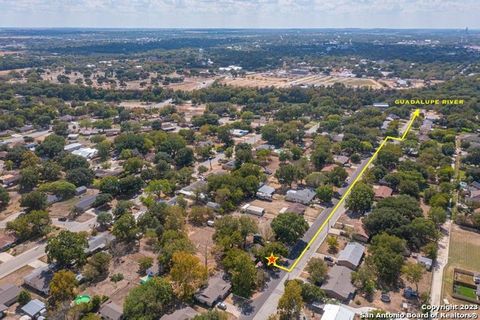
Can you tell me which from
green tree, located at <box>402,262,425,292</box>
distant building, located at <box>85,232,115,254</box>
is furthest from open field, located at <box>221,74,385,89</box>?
green tree, located at <box>402,262,425,292</box>

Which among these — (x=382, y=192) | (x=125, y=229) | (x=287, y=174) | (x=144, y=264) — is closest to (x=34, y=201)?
(x=125, y=229)

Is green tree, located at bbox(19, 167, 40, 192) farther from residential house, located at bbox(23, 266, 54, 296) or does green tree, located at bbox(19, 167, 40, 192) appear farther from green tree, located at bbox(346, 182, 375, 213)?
green tree, located at bbox(346, 182, 375, 213)

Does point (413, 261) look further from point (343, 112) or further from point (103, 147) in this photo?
point (343, 112)

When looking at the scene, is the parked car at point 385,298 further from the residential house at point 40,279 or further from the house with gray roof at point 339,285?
the residential house at point 40,279

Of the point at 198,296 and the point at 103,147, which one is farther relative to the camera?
the point at 103,147

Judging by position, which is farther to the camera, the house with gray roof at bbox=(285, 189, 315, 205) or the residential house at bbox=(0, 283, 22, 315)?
the house with gray roof at bbox=(285, 189, 315, 205)

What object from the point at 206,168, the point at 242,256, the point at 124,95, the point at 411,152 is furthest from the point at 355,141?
the point at 124,95

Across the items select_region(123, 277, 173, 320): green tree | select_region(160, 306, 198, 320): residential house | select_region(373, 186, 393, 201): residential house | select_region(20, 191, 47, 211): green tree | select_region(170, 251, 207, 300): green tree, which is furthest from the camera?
select_region(373, 186, 393, 201): residential house
